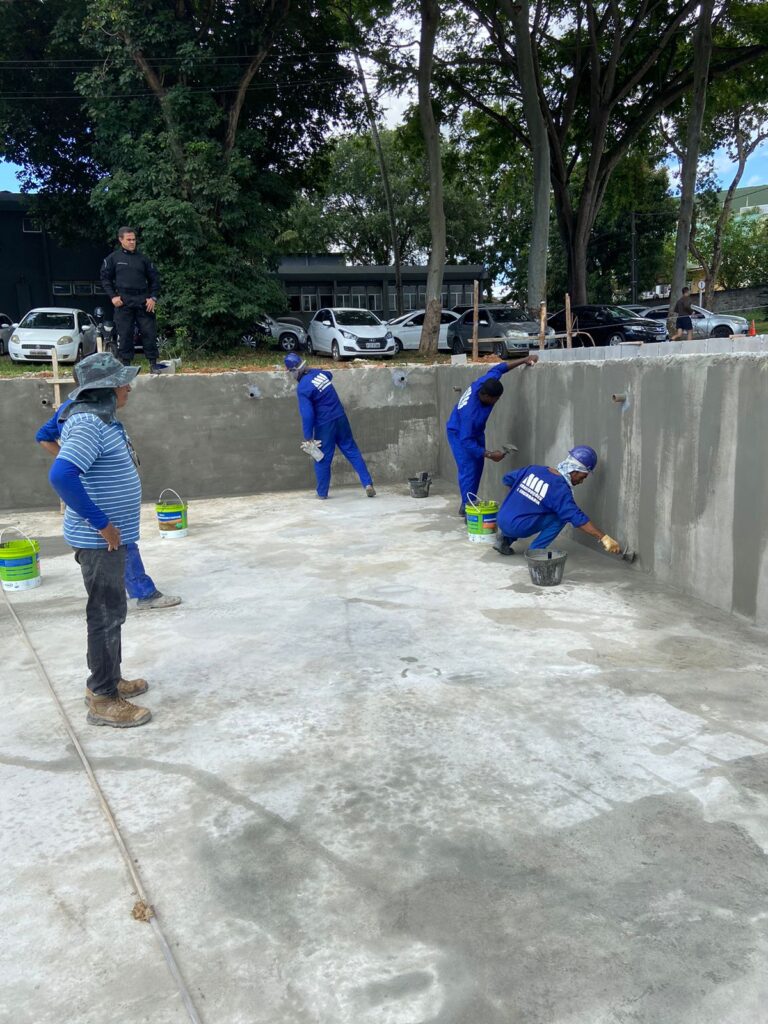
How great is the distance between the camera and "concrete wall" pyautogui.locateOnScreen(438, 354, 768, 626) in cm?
478

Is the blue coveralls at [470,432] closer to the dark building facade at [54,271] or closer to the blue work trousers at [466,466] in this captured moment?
the blue work trousers at [466,466]

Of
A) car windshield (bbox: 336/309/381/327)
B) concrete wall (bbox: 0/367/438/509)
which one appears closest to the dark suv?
car windshield (bbox: 336/309/381/327)

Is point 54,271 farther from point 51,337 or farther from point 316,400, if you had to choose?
point 316,400

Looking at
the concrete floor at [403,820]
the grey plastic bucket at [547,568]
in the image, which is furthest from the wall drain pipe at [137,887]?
the grey plastic bucket at [547,568]

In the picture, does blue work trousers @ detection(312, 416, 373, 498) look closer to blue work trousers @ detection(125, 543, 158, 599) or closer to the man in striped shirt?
blue work trousers @ detection(125, 543, 158, 599)

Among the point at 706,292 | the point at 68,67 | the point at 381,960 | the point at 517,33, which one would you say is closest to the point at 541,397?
the point at 381,960

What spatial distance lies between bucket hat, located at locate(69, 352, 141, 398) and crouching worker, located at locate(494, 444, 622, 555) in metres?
3.46

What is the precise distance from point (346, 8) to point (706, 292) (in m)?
18.0

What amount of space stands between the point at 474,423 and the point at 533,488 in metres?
1.69

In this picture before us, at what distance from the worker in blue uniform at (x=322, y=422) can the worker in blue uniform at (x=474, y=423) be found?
1964 mm

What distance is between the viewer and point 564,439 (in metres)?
7.30

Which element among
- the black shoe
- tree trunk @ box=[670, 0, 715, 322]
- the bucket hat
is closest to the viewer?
the bucket hat

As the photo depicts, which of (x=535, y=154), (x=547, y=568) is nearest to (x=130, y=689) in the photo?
(x=547, y=568)

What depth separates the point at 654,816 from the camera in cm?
285
